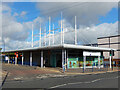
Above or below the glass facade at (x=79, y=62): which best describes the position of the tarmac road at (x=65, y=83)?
below

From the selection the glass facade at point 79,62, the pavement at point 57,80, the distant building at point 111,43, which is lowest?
the pavement at point 57,80

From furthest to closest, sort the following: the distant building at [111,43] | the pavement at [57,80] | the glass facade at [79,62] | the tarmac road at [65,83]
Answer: the distant building at [111,43], the glass facade at [79,62], the pavement at [57,80], the tarmac road at [65,83]

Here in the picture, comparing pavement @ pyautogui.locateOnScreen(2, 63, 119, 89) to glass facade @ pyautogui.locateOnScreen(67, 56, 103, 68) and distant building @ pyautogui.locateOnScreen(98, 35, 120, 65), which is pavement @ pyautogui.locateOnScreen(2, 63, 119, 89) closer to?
glass facade @ pyautogui.locateOnScreen(67, 56, 103, 68)

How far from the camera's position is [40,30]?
33.6 meters

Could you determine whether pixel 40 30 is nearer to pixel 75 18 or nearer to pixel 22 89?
pixel 75 18

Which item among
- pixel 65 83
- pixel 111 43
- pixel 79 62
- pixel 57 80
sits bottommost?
pixel 57 80

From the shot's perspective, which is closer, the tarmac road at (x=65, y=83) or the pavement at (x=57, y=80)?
the tarmac road at (x=65, y=83)

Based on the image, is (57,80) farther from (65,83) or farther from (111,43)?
(111,43)

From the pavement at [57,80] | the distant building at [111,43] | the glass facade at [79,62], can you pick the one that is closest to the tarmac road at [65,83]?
the pavement at [57,80]

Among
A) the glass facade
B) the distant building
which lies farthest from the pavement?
the distant building

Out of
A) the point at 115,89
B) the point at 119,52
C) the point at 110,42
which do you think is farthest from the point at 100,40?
the point at 115,89

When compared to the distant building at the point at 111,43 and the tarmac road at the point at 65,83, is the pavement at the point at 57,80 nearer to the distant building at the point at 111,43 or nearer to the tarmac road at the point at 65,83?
the tarmac road at the point at 65,83

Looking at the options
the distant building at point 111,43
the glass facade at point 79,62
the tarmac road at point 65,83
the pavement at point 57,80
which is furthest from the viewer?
the distant building at point 111,43

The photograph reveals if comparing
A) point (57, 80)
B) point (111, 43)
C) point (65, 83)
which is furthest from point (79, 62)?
point (111, 43)
